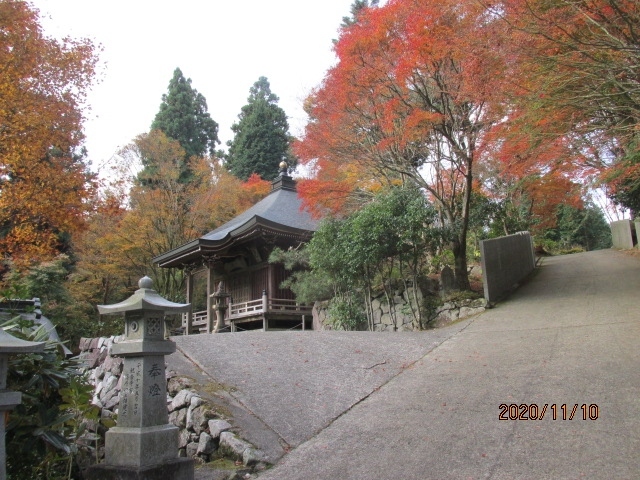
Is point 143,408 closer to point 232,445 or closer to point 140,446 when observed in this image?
point 140,446

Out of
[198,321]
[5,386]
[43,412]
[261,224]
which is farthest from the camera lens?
[198,321]

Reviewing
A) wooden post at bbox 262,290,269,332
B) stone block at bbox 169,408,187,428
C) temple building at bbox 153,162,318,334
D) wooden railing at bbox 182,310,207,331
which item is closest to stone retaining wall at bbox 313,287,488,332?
temple building at bbox 153,162,318,334

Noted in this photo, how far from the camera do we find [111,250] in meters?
18.9

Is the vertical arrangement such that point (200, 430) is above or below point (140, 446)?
below

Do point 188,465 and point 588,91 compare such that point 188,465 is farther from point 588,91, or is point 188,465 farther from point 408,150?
point 408,150

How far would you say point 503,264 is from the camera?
12.5 metres

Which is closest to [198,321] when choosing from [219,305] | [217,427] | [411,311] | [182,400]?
[219,305]

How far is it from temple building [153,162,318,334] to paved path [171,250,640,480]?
5300 mm

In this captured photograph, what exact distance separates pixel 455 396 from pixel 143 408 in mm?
3348

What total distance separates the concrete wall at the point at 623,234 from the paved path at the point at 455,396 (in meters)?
14.7

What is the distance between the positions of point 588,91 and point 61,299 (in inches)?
657

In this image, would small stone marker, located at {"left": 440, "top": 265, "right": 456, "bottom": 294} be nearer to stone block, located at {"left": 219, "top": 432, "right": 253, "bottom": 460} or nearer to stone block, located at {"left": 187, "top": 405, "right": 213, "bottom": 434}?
stone block, located at {"left": 187, "top": 405, "right": 213, "bottom": 434}

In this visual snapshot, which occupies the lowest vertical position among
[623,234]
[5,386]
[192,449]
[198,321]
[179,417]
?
[192,449]

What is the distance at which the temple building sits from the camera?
14047 mm
